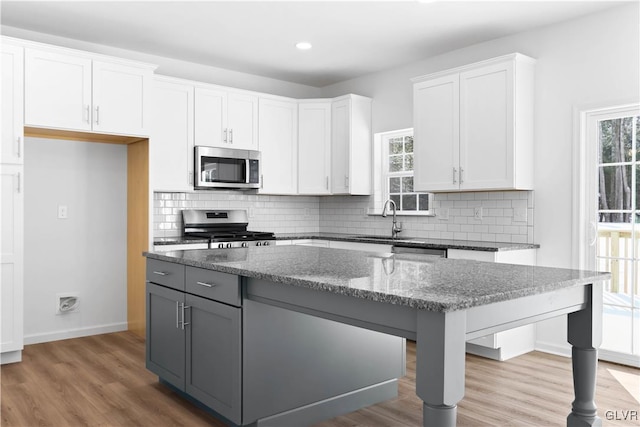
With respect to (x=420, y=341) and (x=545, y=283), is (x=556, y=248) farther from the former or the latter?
(x=420, y=341)

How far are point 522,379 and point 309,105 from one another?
11.6 ft

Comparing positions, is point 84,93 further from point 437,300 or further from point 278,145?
point 437,300

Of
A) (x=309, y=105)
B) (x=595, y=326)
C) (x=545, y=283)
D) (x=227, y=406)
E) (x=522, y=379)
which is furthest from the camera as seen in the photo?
(x=309, y=105)

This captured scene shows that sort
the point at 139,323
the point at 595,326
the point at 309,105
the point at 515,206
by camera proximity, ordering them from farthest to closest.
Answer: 1. the point at 309,105
2. the point at 139,323
3. the point at 515,206
4. the point at 595,326

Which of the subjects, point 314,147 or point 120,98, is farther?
point 314,147

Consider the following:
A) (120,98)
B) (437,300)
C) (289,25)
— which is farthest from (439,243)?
Result: (120,98)

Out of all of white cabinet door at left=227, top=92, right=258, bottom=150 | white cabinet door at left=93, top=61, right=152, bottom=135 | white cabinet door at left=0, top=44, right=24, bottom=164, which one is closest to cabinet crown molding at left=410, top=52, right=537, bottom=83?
white cabinet door at left=227, top=92, right=258, bottom=150

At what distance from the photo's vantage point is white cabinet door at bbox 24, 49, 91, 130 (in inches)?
153

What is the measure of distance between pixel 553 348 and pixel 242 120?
3.52 meters

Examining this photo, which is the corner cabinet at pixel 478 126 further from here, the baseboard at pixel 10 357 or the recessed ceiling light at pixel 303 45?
the baseboard at pixel 10 357

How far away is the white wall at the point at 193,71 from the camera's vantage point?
4.43 meters

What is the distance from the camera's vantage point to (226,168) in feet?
16.8

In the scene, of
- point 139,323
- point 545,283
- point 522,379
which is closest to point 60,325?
point 139,323

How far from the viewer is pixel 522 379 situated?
3.46 meters
